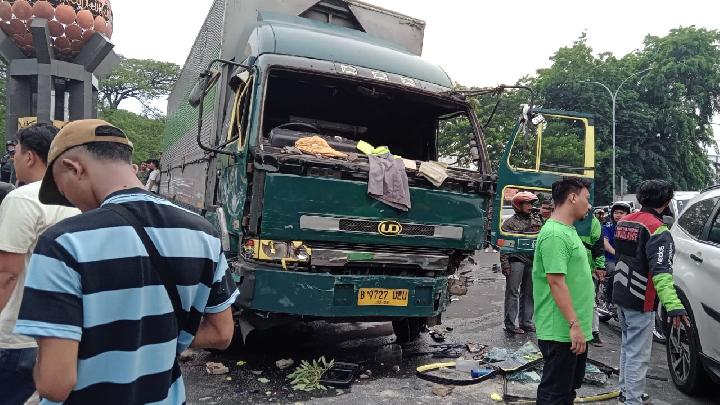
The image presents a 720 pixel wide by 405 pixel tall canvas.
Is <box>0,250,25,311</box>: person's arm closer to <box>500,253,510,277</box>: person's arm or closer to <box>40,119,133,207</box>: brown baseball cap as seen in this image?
<box>40,119,133,207</box>: brown baseball cap

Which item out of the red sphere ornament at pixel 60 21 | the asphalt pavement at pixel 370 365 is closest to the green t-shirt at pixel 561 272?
the asphalt pavement at pixel 370 365

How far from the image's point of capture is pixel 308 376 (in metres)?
4.43

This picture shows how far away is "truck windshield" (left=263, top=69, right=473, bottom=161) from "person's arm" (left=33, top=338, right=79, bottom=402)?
364cm

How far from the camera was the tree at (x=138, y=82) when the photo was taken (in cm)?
3703

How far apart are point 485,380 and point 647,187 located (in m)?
2.07

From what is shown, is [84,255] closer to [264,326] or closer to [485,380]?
[264,326]

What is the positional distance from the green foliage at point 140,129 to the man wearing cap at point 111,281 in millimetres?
31143

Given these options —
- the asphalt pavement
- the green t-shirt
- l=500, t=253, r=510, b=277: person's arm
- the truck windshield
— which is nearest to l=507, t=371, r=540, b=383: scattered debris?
the asphalt pavement

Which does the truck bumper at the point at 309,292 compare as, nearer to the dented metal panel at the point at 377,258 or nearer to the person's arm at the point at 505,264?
the dented metal panel at the point at 377,258

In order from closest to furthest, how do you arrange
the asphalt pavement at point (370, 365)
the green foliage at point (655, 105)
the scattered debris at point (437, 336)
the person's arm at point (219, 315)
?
the person's arm at point (219, 315) < the asphalt pavement at point (370, 365) < the scattered debris at point (437, 336) < the green foliage at point (655, 105)

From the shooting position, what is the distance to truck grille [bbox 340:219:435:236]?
14.8ft

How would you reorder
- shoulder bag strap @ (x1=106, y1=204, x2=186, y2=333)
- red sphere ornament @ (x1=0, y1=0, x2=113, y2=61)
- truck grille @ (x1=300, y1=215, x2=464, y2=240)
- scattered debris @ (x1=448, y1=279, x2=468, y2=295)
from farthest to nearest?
1. red sphere ornament @ (x1=0, y1=0, x2=113, y2=61)
2. scattered debris @ (x1=448, y1=279, x2=468, y2=295)
3. truck grille @ (x1=300, y1=215, x2=464, y2=240)
4. shoulder bag strap @ (x1=106, y1=204, x2=186, y2=333)

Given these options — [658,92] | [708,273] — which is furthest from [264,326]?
[658,92]

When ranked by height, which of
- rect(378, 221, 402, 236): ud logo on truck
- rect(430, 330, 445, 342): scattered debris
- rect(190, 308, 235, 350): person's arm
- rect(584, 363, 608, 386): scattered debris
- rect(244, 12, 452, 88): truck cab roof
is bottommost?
rect(430, 330, 445, 342): scattered debris
